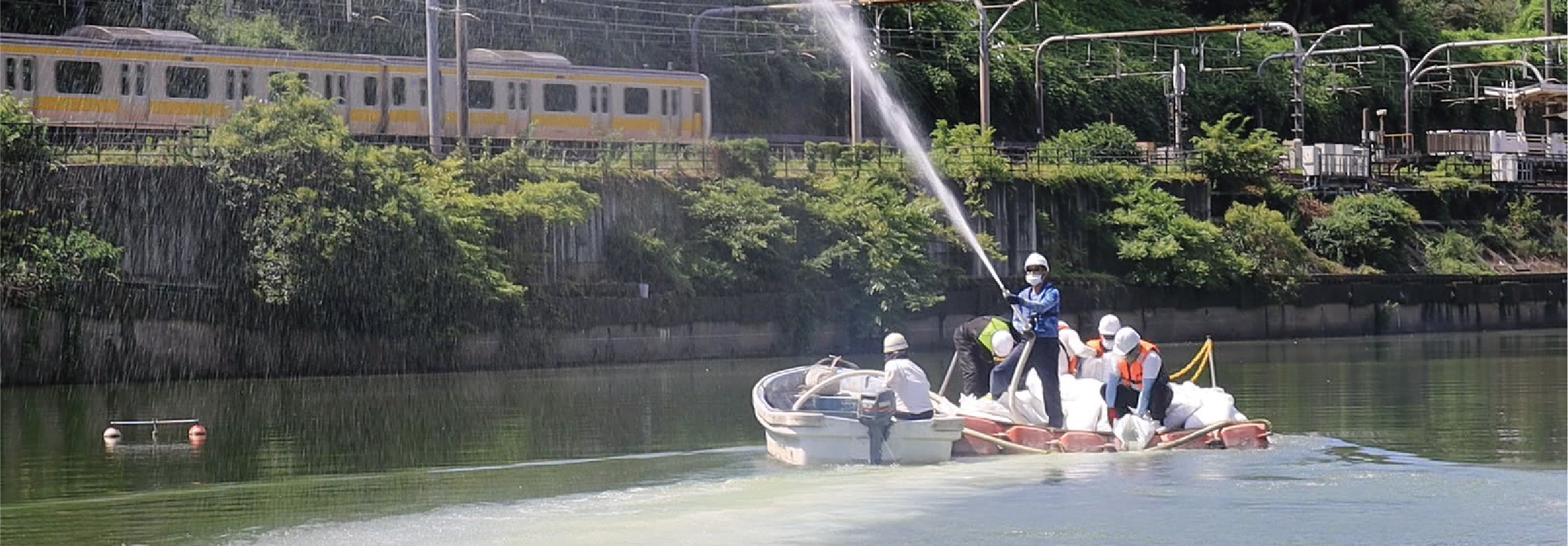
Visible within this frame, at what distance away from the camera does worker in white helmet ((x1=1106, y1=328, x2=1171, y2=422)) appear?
29.7 meters

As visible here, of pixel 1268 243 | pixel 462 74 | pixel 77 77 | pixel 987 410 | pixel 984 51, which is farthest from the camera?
pixel 1268 243

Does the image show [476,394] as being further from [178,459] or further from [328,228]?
[178,459]

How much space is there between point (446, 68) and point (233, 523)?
41533 mm

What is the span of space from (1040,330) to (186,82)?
Result: 35.7 metres

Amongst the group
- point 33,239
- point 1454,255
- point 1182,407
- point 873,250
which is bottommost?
point 1182,407

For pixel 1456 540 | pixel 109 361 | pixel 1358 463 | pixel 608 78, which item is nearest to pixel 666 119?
pixel 608 78

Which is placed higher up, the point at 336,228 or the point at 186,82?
the point at 186,82

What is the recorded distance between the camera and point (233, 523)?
2467cm

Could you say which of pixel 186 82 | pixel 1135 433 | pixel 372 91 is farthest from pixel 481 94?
pixel 1135 433

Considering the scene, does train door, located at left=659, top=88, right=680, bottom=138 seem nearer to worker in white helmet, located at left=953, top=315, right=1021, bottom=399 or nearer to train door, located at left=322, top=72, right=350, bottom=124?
train door, located at left=322, top=72, right=350, bottom=124

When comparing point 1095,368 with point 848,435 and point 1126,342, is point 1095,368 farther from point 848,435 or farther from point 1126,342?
point 848,435

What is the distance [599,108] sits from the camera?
227 ft

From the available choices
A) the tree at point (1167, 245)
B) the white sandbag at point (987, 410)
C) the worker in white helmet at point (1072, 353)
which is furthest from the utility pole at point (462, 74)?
the white sandbag at point (987, 410)

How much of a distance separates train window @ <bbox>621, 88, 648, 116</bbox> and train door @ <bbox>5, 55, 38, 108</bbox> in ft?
59.2
